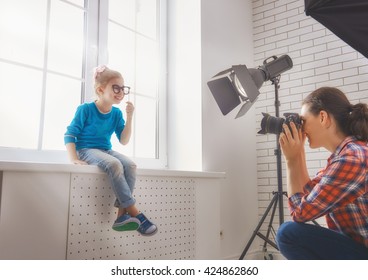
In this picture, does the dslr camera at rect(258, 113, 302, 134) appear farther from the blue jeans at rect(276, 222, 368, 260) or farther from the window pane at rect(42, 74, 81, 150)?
the window pane at rect(42, 74, 81, 150)

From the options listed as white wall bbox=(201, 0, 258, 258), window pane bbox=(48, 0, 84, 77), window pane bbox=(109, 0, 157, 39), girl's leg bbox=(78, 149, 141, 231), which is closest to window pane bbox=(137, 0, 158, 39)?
window pane bbox=(109, 0, 157, 39)

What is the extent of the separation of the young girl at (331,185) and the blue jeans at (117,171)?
0.71 m

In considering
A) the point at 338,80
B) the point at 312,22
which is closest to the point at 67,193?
the point at 338,80

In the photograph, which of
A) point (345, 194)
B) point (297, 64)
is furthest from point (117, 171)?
point (297, 64)

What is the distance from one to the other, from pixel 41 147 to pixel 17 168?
50cm

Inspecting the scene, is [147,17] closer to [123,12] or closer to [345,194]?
[123,12]

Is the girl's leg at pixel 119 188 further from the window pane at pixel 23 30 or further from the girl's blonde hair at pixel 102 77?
the window pane at pixel 23 30

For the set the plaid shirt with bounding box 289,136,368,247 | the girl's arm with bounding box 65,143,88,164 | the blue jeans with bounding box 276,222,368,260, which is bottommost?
the blue jeans with bounding box 276,222,368,260

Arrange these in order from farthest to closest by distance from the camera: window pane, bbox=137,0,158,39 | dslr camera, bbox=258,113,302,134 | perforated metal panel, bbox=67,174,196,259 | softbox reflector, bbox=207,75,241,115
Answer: window pane, bbox=137,0,158,39
softbox reflector, bbox=207,75,241,115
perforated metal panel, bbox=67,174,196,259
dslr camera, bbox=258,113,302,134

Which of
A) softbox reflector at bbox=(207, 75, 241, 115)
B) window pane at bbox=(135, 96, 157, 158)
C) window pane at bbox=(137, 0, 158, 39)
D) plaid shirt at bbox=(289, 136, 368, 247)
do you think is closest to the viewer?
plaid shirt at bbox=(289, 136, 368, 247)

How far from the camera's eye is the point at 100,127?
187 cm

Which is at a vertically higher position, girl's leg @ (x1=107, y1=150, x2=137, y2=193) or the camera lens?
the camera lens

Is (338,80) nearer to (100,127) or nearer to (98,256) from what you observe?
(100,127)

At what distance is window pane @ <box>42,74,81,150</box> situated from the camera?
199 cm
